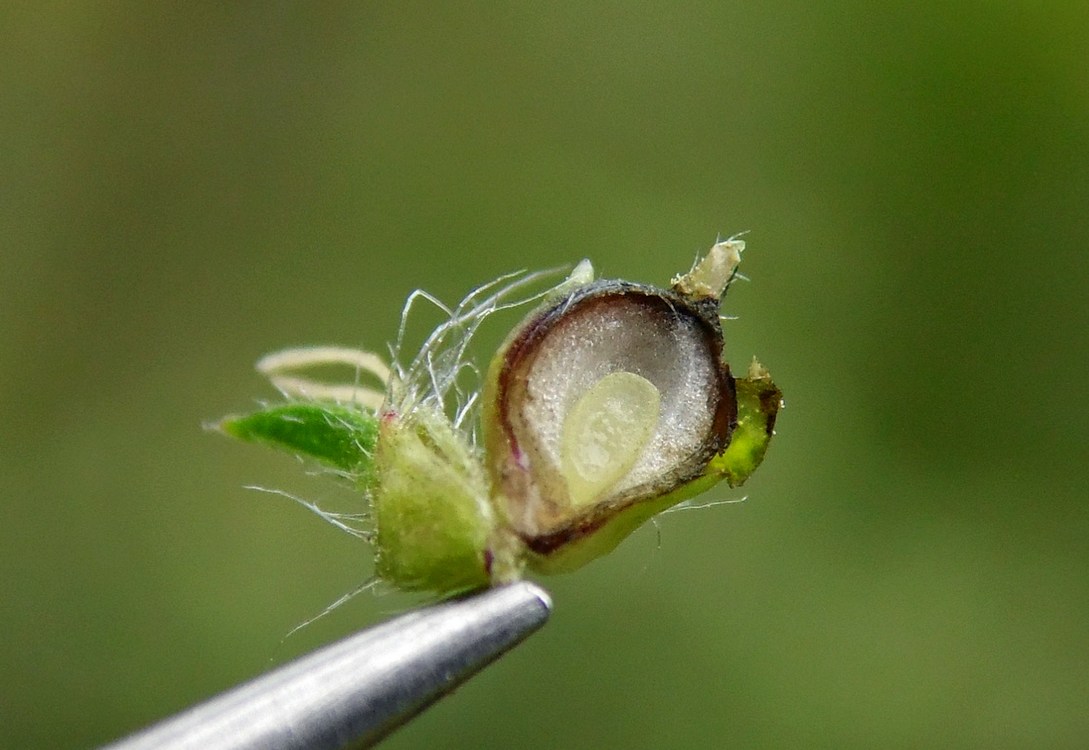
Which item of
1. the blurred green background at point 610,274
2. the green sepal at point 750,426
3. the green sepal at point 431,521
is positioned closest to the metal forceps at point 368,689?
Answer: the green sepal at point 431,521

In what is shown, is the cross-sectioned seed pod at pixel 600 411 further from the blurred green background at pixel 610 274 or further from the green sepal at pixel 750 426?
the blurred green background at pixel 610 274

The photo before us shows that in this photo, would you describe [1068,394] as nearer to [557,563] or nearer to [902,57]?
[902,57]

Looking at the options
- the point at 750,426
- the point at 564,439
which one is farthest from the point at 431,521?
the point at 750,426

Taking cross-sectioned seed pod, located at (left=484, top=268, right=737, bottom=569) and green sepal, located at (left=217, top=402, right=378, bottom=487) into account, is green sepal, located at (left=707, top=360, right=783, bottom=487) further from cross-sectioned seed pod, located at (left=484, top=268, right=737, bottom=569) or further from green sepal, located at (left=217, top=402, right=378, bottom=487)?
green sepal, located at (left=217, top=402, right=378, bottom=487)

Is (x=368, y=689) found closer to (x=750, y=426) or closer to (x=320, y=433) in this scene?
(x=320, y=433)

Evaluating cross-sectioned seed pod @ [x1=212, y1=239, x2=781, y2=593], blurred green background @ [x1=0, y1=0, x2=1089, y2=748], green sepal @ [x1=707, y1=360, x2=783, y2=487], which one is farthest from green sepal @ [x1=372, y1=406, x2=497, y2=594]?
blurred green background @ [x1=0, y1=0, x2=1089, y2=748]

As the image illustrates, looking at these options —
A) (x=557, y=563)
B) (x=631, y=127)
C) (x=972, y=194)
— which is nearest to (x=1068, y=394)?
(x=972, y=194)

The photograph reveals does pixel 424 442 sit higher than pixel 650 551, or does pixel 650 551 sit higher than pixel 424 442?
pixel 424 442

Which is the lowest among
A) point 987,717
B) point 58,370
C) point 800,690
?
point 987,717
